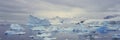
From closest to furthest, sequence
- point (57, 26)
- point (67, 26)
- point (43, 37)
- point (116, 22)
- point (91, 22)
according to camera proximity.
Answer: point (43, 37), point (116, 22), point (91, 22), point (57, 26), point (67, 26)

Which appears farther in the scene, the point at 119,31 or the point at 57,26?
the point at 57,26

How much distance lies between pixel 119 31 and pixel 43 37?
1389cm

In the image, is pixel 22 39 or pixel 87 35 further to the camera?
pixel 22 39

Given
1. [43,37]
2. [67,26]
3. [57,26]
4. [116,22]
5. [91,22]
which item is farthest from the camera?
[67,26]

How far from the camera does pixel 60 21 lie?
54250 mm

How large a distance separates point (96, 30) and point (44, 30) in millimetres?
8304

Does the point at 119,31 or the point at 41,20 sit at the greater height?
the point at 41,20

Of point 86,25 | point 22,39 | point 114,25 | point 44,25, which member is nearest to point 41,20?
point 44,25

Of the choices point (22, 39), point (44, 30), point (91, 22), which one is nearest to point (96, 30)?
point (91, 22)

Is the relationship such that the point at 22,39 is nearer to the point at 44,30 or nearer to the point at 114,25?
the point at 44,30

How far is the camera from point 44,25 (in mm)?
42938

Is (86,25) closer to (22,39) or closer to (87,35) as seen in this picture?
(87,35)

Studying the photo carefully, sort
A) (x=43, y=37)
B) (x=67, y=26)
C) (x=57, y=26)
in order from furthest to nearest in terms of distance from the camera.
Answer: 1. (x=67, y=26)
2. (x=57, y=26)
3. (x=43, y=37)

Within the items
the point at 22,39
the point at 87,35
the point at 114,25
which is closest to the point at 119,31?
the point at 114,25
